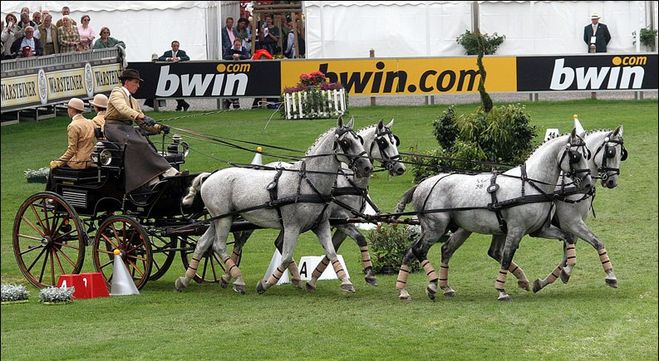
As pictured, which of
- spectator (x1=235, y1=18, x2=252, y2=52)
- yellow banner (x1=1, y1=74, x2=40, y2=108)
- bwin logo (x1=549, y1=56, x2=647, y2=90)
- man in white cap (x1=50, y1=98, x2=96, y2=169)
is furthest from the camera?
spectator (x1=235, y1=18, x2=252, y2=52)

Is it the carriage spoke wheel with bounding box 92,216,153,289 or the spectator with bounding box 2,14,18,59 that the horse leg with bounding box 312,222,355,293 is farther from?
the spectator with bounding box 2,14,18,59

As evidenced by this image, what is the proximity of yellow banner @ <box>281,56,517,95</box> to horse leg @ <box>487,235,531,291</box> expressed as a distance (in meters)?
17.1

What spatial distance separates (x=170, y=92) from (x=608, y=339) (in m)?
21.2

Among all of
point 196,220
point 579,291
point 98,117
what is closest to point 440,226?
point 579,291

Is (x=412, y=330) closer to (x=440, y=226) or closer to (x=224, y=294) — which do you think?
(x=440, y=226)

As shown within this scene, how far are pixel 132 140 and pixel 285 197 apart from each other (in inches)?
89.5

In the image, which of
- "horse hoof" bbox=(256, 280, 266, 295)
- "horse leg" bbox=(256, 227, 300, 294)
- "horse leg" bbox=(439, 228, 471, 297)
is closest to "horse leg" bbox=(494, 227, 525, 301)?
"horse leg" bbox=(439, 228, 471, 297)

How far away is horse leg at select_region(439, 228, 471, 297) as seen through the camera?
1810 cm

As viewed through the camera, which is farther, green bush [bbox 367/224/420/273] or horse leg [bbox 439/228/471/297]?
green bush [bbox 367/224/420/273]

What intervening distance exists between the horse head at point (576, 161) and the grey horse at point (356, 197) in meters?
2.04

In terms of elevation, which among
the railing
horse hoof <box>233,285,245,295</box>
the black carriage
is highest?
the railing

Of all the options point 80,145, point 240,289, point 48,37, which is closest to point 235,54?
point 48,37

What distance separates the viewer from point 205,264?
66.3 feet

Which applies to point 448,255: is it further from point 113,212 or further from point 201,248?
point 113,212
